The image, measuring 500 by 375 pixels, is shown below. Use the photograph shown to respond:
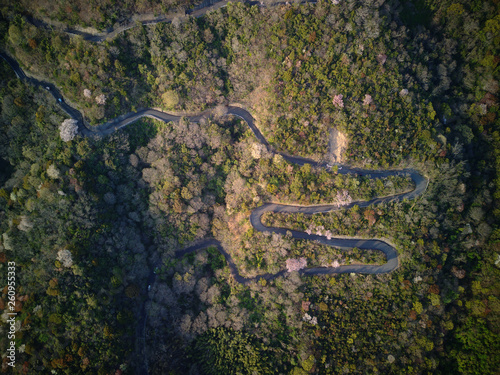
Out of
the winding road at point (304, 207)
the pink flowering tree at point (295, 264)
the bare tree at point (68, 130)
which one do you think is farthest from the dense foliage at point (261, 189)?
the winding road at point (304, 207)

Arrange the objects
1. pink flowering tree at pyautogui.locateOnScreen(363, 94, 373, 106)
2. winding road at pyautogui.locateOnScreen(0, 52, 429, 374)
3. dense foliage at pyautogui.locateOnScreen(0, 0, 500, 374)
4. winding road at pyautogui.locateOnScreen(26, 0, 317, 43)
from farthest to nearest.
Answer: winding road at pyautogui.locateOnScreen(0, 52, 429, 374) < pink flowering tree at pyautogui.locateOnScreen(363, 94, 373, 106) < winding road at pyautogui.locateOnScreen(26, 0, 317, 43) < dense foliage at pyautogui.locateOnScreen(0, 0, 500, 374)

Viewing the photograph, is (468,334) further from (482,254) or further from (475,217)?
(475,217)

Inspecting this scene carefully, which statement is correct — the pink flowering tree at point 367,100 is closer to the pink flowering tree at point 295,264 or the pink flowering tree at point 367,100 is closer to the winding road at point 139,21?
the winding road at point 139,21

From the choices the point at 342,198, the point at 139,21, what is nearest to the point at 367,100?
the point at 342,198

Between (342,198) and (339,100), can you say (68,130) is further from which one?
(342,198)

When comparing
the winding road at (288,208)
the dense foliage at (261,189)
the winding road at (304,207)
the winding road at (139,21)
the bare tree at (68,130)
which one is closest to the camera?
the dense foliage at (261,189)

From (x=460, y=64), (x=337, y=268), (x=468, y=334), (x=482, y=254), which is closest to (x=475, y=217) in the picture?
(x=482, y=254)

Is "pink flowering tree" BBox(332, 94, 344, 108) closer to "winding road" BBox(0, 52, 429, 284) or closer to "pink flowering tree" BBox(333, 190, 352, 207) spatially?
"winding road" BBox(0, 52, 429, 284)

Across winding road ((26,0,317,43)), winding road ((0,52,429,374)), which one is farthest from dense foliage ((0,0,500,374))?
winding road ((26,0,317,43))
